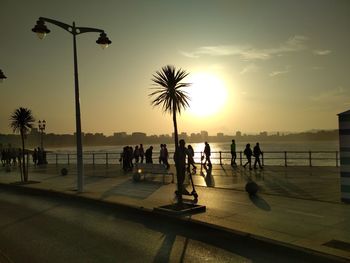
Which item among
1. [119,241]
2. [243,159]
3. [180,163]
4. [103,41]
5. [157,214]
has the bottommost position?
[243,159]

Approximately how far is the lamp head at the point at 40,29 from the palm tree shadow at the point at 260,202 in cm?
1005

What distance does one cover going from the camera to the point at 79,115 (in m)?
15.7

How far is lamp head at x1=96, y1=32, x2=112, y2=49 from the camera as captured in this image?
15.7 m

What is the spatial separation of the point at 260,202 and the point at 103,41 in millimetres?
9042

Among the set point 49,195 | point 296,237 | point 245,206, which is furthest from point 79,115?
point 296,237

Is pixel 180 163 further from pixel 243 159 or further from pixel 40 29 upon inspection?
pixel 243 159

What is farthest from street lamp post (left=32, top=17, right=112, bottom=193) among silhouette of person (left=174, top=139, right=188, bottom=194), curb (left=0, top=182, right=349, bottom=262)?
silhouette of person (left=174, top=139, right=188, bottom=194)

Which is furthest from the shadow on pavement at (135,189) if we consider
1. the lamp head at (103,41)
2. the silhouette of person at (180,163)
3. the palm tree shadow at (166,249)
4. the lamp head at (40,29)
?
the lamp head at (40,29)

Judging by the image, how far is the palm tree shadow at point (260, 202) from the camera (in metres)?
10.6

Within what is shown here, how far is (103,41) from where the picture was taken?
619 inches

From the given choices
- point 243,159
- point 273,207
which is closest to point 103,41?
point 273,207

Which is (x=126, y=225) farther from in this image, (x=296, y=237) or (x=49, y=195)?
(x=49, y=195)

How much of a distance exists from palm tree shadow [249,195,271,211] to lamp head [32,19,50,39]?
10047mm

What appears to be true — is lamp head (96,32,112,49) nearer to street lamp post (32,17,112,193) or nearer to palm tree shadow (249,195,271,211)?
street lamp post (32,17,112,193)
